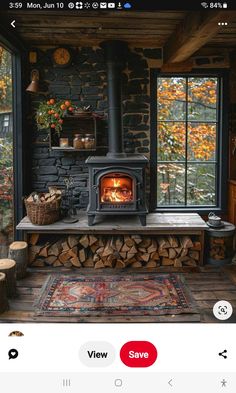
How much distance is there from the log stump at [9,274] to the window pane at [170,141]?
1645 mm

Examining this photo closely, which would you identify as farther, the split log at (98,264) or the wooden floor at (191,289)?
the split log at (98,264)

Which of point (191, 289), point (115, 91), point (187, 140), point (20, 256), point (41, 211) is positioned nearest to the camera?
point (191, 289)

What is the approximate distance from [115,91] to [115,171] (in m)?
0.65

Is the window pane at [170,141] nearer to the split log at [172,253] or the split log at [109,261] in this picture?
the split log at [172,253]

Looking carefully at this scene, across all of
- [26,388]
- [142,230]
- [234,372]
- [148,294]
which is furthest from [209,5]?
[142,230]

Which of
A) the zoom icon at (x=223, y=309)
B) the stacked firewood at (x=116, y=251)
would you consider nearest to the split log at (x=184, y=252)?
the stacked firewood at (x=116, y=251)

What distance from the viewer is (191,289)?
2703mm

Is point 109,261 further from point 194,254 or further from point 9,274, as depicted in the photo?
point 9,274

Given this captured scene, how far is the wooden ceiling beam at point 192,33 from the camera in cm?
202

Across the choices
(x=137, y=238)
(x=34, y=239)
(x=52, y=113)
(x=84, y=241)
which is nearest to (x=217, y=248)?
(x=137, y=238)

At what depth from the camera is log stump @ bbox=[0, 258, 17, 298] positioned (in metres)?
2.47

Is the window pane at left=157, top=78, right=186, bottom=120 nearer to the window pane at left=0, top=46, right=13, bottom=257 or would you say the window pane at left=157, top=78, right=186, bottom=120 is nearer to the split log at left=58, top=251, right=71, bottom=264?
the window pane at left=0, top=46, right=13, bottom=257

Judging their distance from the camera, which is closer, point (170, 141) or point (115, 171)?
point (115, 171)

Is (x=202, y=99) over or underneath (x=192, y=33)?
underneath
